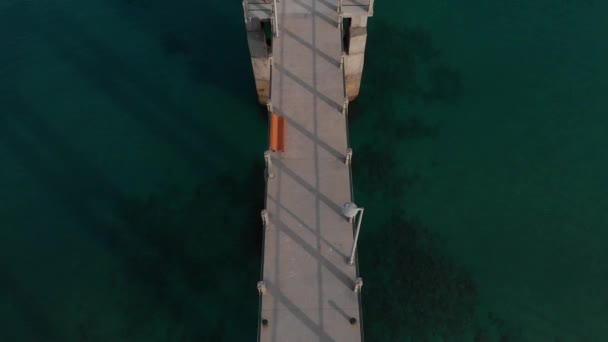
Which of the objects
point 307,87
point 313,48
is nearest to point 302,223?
point 307,87

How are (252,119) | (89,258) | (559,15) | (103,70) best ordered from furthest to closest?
(559,15) → (103,70) → (252,119) → (89,258)

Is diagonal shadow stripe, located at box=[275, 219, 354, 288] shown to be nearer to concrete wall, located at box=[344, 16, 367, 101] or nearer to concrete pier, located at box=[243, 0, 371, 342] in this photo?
concrete pier, located at box=[243, 0, 371, 342]

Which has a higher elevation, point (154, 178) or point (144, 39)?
point (144, 39)

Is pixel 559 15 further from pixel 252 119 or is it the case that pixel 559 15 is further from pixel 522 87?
pixel 252 119

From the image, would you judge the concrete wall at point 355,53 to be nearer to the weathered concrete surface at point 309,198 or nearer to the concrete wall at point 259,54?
the weathered concrete surface at point 309,198

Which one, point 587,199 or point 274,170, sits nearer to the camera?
point 274,170

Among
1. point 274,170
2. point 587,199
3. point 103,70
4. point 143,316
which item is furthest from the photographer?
point 103,70

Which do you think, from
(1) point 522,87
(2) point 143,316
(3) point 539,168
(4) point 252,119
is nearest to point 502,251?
(3) point 539,168

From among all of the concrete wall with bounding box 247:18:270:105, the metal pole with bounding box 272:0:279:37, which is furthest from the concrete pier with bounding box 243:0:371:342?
the concrete wall with bounding box 247:18:270:105
